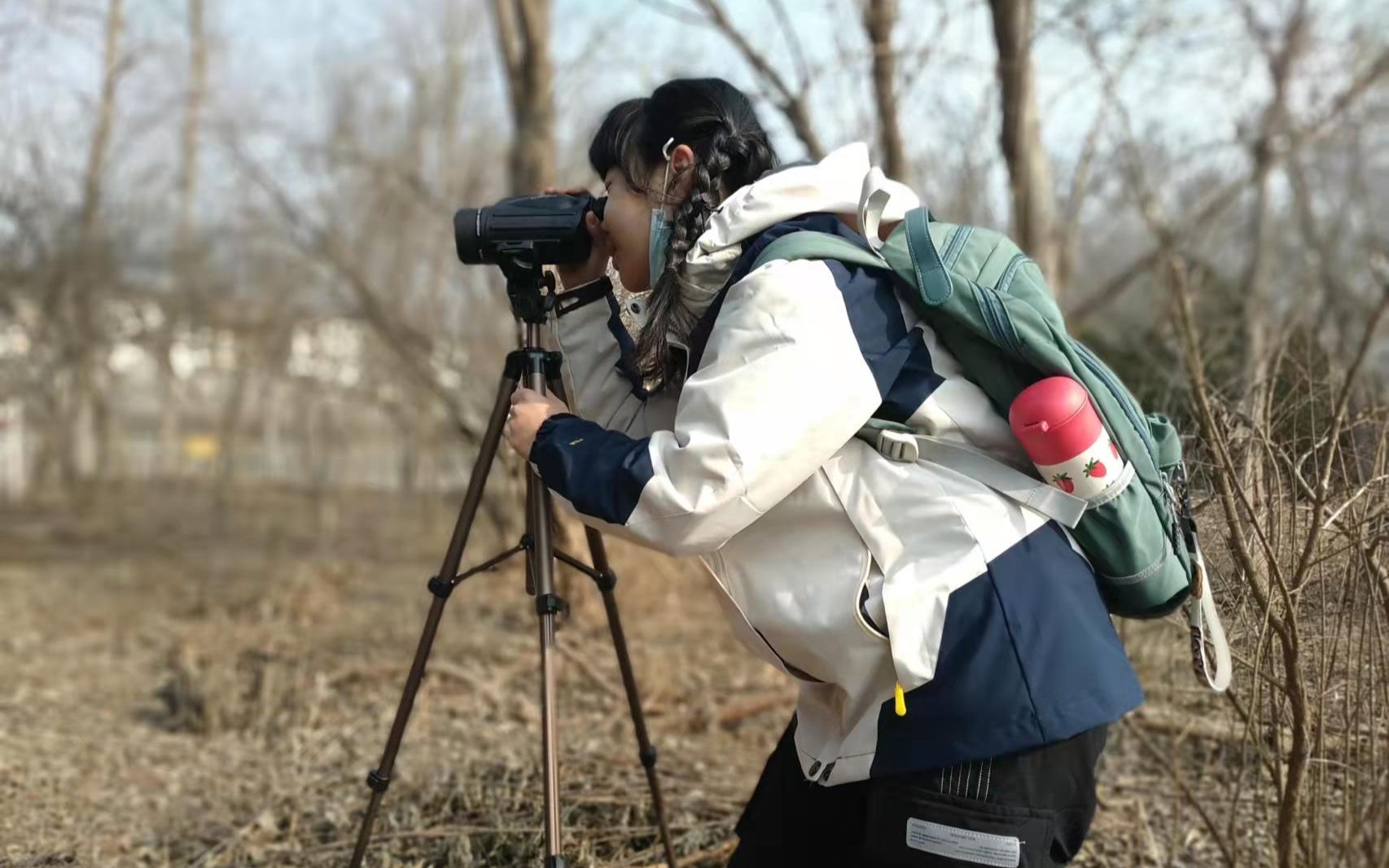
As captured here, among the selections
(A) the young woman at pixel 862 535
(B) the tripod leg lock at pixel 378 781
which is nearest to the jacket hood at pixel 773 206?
(A) the young woman at pixel 862 535

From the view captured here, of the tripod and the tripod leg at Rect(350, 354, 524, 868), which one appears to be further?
the tripod leg at Rect(350, 354, 524, 868)

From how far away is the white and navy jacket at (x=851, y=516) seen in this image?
5.00 feet

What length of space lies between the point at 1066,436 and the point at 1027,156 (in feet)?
10.4

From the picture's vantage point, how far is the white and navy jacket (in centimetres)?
152

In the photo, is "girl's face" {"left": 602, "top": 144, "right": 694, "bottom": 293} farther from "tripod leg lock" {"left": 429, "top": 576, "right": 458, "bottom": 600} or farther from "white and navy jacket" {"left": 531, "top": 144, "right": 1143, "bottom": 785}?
"tripod leg lock" {"left": 429, "top": 576, "right": 458, "bottom": 600}

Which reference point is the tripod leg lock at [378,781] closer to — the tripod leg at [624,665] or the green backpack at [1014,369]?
the tripod leg at [624,665]

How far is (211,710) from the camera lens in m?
4.09

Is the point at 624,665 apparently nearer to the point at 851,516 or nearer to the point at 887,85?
the point at 851,516

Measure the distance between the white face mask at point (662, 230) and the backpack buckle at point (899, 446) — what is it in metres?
0.45

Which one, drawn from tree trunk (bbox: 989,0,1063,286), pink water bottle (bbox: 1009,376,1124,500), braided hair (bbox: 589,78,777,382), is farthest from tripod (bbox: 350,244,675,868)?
tree trunk (bbox: 989,0,1063,286)

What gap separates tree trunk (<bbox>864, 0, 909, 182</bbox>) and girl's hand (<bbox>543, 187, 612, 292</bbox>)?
9.68 feet

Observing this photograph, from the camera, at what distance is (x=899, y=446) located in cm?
160

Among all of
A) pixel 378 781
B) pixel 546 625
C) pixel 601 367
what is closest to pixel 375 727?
pixel 378 781

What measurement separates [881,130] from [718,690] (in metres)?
2.45
